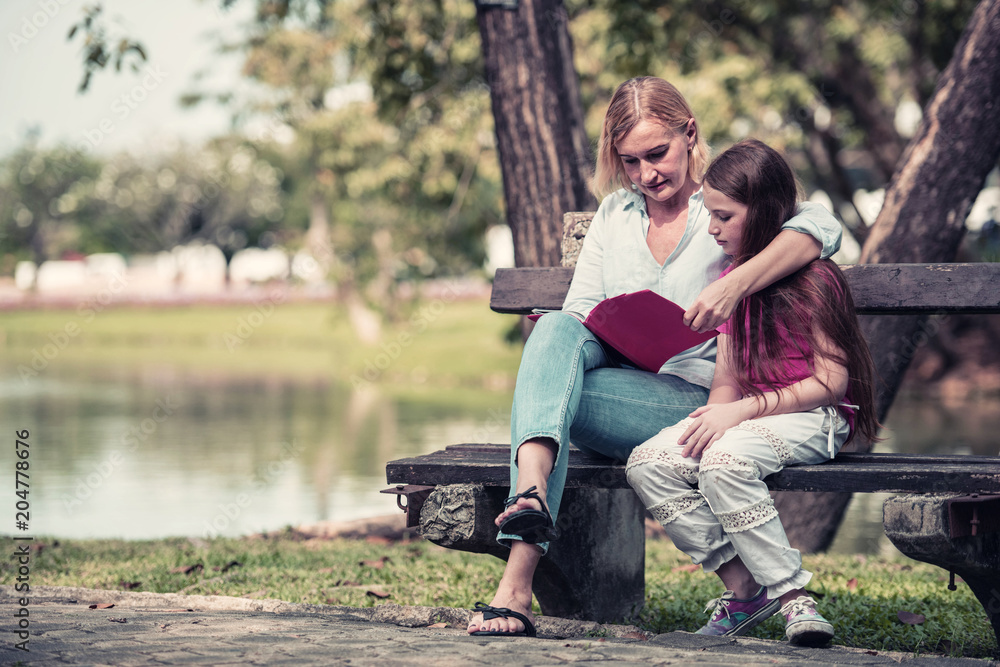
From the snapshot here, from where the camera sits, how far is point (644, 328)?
3.27 metres

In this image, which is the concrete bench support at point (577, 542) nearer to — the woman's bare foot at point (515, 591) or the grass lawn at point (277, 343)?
the woman's bare foot at point (515, 591)

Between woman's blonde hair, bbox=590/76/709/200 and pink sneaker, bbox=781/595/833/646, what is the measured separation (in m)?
1.39

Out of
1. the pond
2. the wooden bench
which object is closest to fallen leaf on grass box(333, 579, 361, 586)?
the wooden bench

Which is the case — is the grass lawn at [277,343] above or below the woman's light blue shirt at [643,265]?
above

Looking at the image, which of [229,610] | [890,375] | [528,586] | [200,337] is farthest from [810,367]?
[200,337]

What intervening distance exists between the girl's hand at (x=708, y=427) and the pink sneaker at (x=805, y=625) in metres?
0.47

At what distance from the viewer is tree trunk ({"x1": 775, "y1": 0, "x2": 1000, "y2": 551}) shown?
4852mm

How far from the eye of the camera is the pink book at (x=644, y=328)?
3.18 meters

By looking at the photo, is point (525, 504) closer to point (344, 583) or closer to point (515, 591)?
point (515, 591)

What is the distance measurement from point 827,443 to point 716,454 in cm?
37

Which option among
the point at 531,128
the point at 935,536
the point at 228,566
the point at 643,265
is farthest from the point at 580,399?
the point at 531,128

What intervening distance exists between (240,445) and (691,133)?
7999 mm

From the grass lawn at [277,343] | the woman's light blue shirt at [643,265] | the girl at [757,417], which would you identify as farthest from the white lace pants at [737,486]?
the grass lawn at [277,343]

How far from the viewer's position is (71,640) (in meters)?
2.90
